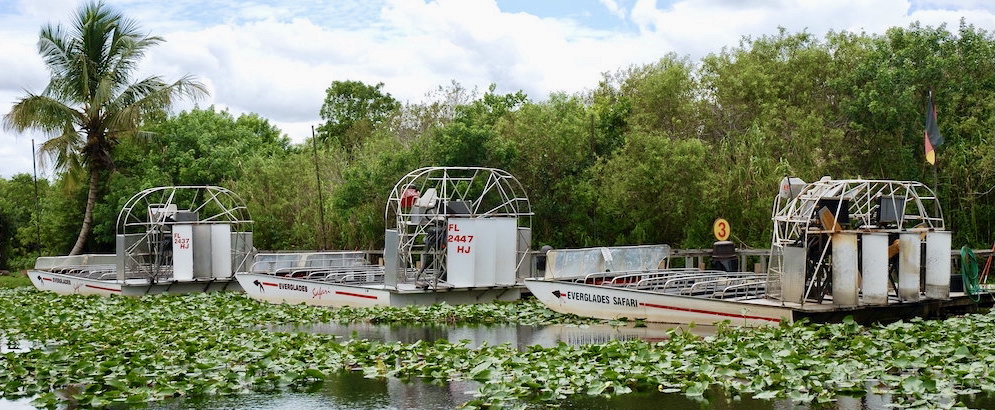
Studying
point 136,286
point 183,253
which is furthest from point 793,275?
point 136,286

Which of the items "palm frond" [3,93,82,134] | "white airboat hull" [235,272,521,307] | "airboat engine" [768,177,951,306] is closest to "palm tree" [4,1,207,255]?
"palm frond" [3,93,82,134]

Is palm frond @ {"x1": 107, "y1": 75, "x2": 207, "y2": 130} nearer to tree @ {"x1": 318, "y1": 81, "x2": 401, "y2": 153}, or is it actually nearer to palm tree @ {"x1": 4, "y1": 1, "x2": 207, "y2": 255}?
palm tree @ {"x1": 4, "y1": 1, "x2": 207, "y2": 255}

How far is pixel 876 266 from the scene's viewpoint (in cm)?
1606

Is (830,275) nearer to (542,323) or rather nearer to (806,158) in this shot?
(542,323)

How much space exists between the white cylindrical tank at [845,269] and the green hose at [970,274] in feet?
9.37

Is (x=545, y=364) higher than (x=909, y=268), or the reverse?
(x=909, y=268)

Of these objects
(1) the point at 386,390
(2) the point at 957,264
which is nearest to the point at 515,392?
(1) the point at 386,390

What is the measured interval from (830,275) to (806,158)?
941cm

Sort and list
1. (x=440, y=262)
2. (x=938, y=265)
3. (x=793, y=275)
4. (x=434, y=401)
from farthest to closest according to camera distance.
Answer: (x=440, y=262) → (x=938, y=265) → (x=793, y=275) → (x=434, y=401)

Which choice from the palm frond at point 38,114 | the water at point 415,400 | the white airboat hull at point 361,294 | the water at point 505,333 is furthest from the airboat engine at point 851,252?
the palm frond at point 38,114

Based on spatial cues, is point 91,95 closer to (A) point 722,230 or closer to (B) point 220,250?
(B) point 220,250

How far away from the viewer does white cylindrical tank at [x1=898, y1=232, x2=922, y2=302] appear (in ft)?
54.5

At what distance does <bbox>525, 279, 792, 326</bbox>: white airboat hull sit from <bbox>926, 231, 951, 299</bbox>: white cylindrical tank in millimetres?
2851

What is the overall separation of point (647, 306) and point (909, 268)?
13.5 feet
